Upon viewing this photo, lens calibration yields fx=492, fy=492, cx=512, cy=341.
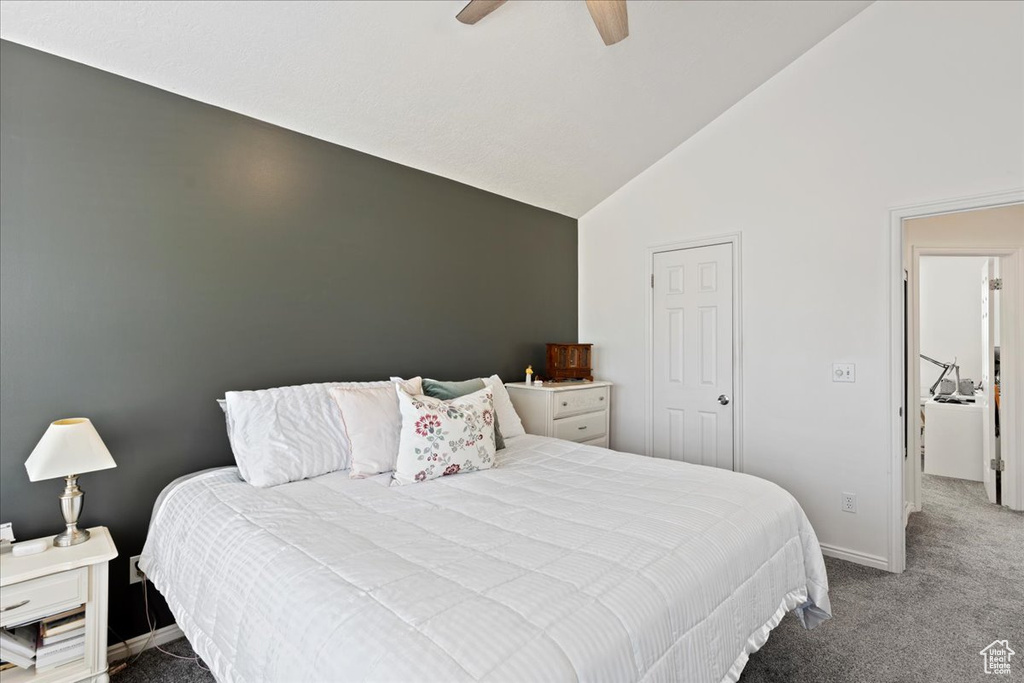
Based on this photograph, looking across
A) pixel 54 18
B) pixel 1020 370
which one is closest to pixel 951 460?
pixel 1020 370

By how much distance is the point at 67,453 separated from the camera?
174 centimetres

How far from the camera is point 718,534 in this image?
5.08ft

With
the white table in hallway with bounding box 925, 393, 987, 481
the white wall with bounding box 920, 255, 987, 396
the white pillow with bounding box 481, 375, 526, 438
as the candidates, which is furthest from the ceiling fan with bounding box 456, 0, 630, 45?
the white wall with bounding box 920, 255, 987, 396

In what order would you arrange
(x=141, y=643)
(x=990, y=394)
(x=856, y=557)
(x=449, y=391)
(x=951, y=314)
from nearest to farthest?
1. (x=141, y=643)
2. (x=449, y=391)
3. (x=856, y=557)
4. (x=990, y=394)
5. (x=951, y=314)

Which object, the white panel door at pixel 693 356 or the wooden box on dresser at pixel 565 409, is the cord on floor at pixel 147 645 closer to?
A: the wooden box on dresser at pixel 565 409

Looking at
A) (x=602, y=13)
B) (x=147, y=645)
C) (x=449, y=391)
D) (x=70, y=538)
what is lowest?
(x=147, y=645)

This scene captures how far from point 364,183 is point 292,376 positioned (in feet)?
3.93

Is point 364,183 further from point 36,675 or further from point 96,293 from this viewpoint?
point 36,675

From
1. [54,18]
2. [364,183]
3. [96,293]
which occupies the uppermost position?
[54,18]

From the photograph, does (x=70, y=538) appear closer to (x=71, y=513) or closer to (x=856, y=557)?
(x=71, y=513)

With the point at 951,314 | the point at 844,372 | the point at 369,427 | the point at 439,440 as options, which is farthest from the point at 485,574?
the point at 951,314

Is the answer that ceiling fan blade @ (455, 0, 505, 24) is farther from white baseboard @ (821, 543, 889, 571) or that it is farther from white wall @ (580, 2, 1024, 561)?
white baseboard @ (821, 543, 889, 571)

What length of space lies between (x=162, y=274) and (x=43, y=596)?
1284 millimetres

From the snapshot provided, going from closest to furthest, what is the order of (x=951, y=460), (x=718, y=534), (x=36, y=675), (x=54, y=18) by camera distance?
(x=718, y=534)
(x=36, y=675)
(x=54, y=18)
(x=951, y=460)
